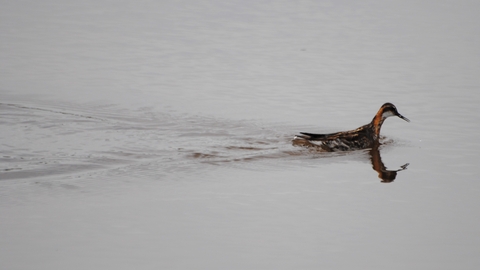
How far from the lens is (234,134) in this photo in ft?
50.6

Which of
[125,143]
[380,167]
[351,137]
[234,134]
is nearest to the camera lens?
[380,167]

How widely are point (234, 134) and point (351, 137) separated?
2049mm

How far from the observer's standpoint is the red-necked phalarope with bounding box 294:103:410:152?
48.5 feet

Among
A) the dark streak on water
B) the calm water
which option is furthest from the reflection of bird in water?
the dark streak on water

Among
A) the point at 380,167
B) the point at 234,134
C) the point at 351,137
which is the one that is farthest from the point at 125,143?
the point at 380,167

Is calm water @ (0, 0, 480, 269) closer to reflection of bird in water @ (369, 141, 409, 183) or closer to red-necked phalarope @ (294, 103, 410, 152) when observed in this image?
reflection of bird in water @ (369, 141, 409, 183)

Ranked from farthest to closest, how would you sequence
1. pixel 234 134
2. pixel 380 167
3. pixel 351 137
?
pixel 234 134, pixel 351 137, pixel 380 167

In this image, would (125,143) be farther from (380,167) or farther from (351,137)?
(380,167)

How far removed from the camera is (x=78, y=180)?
40.3 ft

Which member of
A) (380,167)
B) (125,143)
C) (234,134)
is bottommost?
(380,167)

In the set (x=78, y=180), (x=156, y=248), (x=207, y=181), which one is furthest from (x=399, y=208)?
(x=78, y=180)

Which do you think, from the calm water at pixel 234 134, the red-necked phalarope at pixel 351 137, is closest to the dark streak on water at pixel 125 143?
the calm water at pixel 234 134

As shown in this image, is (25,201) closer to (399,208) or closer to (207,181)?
(207,181)

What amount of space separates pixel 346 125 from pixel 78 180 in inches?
234
